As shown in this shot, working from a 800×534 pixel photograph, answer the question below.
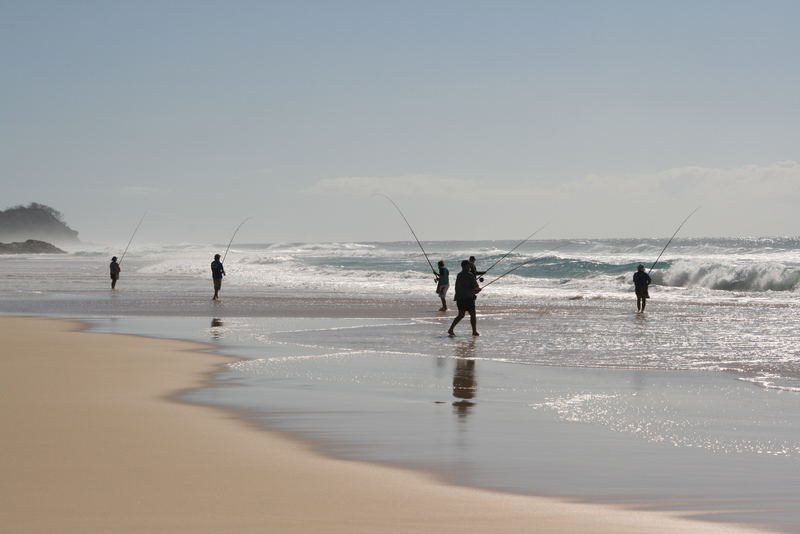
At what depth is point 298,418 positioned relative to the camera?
24.1 feet

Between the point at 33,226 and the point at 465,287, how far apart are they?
19969 centimetres

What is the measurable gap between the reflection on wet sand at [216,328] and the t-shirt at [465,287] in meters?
4.25

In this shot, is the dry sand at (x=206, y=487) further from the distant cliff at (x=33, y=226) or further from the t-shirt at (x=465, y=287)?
the distant cliff at (x=33, y=226)

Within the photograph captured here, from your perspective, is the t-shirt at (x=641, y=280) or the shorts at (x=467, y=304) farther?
the t-shirt at (x=641, y=280)

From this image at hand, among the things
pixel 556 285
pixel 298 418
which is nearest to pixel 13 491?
pixel 298 418

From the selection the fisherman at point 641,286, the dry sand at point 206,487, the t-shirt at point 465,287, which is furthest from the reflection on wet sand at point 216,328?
the fisherman at point 641,286

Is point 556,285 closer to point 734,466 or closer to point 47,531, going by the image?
point 734,466

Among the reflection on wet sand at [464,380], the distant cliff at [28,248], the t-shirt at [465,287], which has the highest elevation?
the distant cliff at [28,248]

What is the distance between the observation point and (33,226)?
19662 centimetres

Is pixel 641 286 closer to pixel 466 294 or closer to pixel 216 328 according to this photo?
pixel 466 294

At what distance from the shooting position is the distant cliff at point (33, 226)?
192025mm

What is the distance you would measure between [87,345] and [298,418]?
672 centimetres

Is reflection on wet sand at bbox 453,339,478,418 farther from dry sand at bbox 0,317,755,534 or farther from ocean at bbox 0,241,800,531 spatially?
dry sand at bbox 0,317,755,534

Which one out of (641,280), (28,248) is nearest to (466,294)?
(641,280)
